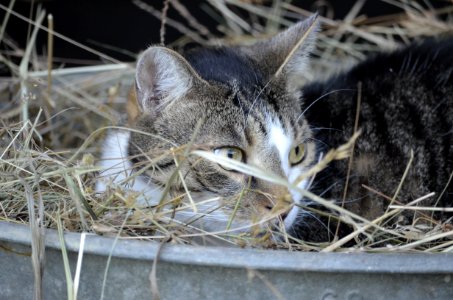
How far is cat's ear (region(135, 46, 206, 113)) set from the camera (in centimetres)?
163

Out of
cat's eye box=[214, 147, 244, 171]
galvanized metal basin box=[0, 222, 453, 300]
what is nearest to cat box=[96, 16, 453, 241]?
cat's eye box=[214, 147, 244, 171]

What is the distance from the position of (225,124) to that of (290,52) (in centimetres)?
33

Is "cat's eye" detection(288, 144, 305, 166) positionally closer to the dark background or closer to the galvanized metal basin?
the galvanized metal basin

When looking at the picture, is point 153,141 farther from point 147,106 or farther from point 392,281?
point 392,281

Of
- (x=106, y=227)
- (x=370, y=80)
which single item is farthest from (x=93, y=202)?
(x=370, y=80)

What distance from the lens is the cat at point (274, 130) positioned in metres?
1.62

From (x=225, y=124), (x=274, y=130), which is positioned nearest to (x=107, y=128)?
(x=225, y=124)

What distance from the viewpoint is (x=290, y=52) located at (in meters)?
1.86

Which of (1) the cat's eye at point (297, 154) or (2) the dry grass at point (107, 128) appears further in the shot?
(1) the cat's eye at point (297, 154)

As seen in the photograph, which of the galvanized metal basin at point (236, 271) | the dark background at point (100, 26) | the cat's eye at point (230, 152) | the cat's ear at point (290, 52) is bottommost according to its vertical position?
the galvanized metal basin at point (236, 271)

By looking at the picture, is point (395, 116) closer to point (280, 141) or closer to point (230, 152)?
point (280, 141)

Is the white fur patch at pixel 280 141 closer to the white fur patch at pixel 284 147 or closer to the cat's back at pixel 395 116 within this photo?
the white fur patch at pixel 284 147

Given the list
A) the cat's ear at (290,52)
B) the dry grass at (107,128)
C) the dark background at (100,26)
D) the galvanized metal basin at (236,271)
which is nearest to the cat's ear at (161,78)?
the dry grass at (107,128)

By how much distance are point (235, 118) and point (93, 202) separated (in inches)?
16.1
